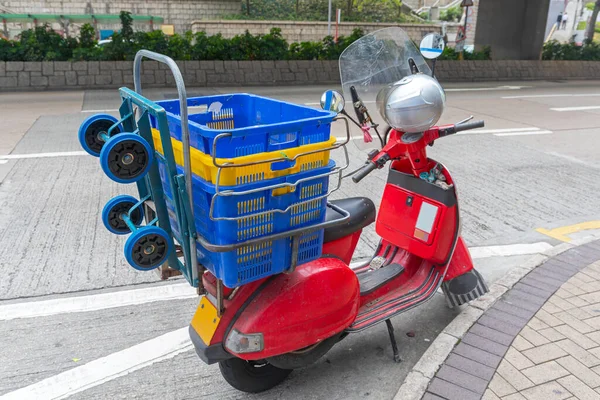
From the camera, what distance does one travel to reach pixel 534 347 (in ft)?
9.99

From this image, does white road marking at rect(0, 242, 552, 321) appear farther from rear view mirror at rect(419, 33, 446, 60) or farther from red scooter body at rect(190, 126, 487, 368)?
rear view mirror at rect(419, 33, 446, 60)

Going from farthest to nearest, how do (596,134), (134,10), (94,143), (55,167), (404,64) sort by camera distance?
Result: 1. (134,10)
2. (596,134)
3. (55,167)
4. (404,64)
5. (94,143)

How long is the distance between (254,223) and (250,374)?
0.94 m

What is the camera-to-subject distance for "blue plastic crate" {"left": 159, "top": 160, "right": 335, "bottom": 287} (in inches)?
84.3

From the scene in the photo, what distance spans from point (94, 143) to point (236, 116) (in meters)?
0.77

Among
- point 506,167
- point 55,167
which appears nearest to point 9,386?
point 55,167

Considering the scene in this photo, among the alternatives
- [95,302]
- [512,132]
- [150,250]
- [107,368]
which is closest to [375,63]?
[150,250]

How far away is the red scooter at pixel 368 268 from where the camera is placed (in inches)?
97.1

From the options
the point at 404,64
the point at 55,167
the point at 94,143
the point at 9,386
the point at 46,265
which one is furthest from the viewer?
the point at 55,167

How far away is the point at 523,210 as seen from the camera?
5.44 m

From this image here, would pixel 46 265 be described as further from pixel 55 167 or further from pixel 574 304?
pixel 574 304

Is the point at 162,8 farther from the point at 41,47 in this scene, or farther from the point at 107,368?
→ the point at 107,368

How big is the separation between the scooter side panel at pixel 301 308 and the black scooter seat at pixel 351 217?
142 millimetres

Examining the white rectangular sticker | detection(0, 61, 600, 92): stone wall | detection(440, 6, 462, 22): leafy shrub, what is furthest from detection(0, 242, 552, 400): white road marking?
detection(440, 6, 462, 22): leafy shrub
